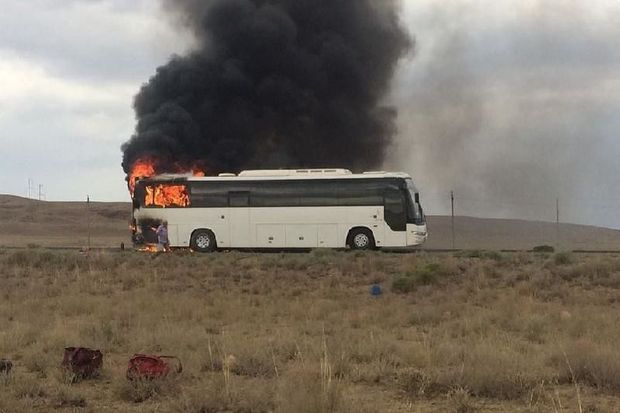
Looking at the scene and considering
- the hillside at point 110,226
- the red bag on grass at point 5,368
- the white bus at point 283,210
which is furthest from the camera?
the hillside at point 110,226

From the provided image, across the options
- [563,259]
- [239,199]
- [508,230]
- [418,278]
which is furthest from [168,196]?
[508,230]

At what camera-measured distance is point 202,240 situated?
3125 centimetres

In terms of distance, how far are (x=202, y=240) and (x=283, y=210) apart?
13.1 ft

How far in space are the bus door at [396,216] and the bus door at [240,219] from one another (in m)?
6.08

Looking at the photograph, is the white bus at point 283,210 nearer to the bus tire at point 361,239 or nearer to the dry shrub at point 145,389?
the bus tire at point 361,239

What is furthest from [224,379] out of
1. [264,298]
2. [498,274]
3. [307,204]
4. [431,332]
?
[307,204]

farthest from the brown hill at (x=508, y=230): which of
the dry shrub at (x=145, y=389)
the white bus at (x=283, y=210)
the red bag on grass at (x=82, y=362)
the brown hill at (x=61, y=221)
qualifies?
the dry shrub at (x=145, y=389)

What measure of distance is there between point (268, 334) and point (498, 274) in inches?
397

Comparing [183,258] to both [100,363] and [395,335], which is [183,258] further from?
[100,363]

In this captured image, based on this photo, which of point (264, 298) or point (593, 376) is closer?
point (593, 376)

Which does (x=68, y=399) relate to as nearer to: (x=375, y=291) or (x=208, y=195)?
(x=375, y=291)

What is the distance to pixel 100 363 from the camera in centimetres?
910

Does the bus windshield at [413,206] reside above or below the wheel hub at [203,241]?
above

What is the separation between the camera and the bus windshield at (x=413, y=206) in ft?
97.5
